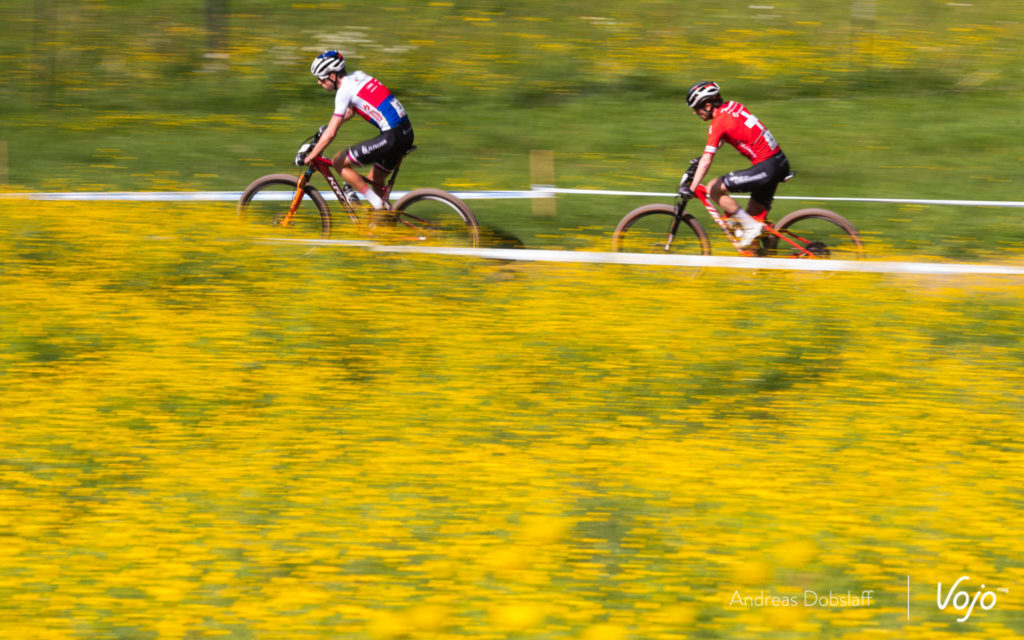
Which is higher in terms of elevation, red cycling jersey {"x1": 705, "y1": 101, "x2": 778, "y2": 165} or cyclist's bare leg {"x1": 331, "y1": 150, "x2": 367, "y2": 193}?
red cycling jersey {"x1": 705, "y1": 101, "x2": 778, "y2": 165}

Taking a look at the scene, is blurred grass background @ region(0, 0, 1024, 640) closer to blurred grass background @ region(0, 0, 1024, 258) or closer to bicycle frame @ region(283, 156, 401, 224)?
blurred grass background @ region(0, 0, 1024, 258)

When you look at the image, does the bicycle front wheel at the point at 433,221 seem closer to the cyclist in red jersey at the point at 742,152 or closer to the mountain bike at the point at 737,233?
the mountain bike at the point at 737,233

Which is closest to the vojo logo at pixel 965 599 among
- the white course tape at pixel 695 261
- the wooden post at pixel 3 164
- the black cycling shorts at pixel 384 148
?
the white course tape at pixel 695 261

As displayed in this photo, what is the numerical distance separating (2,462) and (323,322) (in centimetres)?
297

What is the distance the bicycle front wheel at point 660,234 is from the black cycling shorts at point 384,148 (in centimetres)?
206

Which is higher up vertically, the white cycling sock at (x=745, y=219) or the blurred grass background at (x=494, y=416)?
the white cycling sock at (x=745, y=219)

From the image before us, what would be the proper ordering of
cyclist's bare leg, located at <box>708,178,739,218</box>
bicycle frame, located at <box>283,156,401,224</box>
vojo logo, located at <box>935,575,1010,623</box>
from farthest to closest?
1. bicycle frame, located at <box>283,156,401,224</box>
2. cyclist's bare leg, located at <box>708,178,739,218</box>
3. vojo logo, located at <box>935,575,1010,623</box>

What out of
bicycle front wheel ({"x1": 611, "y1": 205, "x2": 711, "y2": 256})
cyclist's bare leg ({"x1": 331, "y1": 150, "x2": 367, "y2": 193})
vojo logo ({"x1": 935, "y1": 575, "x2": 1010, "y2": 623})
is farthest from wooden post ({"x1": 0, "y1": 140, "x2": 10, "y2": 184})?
vojo logo ({"x1": 935, "y1": 575, "x2": 1010, "y2": 623})

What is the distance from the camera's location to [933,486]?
6641 millimetres

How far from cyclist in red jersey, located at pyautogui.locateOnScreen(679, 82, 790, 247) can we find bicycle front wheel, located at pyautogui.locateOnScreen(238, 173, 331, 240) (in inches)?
130

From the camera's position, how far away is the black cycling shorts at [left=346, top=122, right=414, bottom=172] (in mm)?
10562

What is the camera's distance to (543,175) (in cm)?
1530

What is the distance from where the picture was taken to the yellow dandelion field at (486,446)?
5371 millimetres

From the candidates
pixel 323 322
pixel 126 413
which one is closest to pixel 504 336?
pixel 323 322
